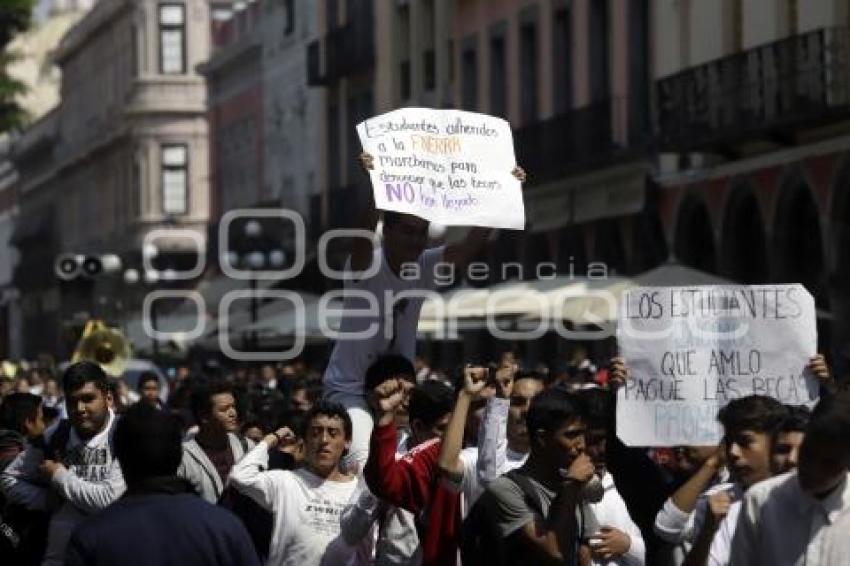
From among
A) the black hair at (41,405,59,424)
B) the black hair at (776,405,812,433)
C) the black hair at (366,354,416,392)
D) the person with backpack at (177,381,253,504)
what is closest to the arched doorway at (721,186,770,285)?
the black hair at (41,405,59,424)

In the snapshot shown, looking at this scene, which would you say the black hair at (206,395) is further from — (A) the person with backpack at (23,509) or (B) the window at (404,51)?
(B) the window at (404,51)

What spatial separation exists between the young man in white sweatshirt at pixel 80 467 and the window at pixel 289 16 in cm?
5202

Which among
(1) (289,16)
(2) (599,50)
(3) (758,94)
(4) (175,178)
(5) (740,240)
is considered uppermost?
(1) (289,16)

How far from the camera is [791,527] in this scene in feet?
25.2

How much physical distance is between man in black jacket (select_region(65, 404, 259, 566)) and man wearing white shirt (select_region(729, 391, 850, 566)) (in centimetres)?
143

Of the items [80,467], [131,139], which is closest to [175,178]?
[131,139]

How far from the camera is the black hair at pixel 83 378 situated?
37.3ft

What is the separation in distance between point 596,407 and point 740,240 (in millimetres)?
25794

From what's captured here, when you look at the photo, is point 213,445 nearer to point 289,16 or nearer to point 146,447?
point 146,447

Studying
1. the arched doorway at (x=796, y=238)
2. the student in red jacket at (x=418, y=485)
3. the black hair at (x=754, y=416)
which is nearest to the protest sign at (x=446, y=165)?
the student in red jacket at (x=418, y=485)

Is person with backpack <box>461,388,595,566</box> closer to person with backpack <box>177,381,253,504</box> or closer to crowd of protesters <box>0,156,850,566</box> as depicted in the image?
crowd of protesters <box>0,156,850,566</box>

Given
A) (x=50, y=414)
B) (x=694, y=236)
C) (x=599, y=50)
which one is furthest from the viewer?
(x=599, y=50)

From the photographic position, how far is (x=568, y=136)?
41281 mm

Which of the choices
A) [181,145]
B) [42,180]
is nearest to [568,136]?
[181,145]
